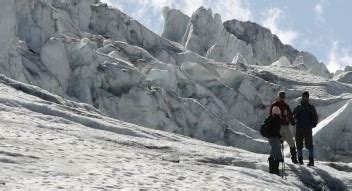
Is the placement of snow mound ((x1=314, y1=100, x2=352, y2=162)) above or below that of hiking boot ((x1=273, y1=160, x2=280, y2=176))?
above

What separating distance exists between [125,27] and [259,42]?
45.8 m

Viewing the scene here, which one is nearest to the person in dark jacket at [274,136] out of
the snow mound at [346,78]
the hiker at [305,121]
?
the hiker at [305,121]

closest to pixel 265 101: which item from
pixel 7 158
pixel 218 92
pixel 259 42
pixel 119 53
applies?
pixel 218 92

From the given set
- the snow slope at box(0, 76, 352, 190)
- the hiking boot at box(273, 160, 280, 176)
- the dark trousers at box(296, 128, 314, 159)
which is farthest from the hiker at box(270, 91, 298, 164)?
the hiking boot at box(273, 160, 280, 176)

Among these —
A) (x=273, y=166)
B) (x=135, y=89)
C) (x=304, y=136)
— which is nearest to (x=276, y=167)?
(x=273, y=166)

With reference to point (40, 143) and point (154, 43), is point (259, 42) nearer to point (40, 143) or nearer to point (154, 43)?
point (154, 43)

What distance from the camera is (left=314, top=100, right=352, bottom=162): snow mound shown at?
150 ft

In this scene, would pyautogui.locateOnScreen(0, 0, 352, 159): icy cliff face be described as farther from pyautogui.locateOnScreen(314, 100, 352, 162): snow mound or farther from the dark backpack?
the dark backpack

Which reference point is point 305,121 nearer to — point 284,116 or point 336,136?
point 284,116

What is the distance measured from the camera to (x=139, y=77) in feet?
208

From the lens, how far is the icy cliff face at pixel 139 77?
59406 millimetres

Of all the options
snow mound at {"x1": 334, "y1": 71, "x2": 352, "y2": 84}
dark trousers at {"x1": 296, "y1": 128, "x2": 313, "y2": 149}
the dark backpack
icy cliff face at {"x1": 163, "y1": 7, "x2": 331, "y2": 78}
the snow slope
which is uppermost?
icy cliff face at {"x1": 163, "y1": 7, "x2": 331, "y2": 78}

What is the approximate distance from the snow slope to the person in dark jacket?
18.6 inches

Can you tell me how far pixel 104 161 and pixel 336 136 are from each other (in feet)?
113
